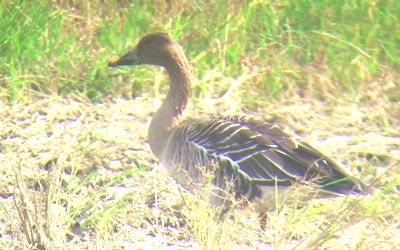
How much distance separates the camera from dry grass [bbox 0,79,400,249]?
13.5 feet

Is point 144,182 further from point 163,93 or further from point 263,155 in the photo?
point 163,93

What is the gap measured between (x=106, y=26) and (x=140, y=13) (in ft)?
1.22

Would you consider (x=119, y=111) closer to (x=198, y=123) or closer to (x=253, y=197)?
(x=198, y=123)

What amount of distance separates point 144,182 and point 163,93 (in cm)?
121

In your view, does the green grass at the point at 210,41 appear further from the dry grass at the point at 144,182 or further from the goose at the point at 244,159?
the goose at the point at 244,159

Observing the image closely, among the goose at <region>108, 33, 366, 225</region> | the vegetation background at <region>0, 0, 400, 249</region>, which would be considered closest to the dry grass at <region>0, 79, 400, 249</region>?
the vegetation background at <region>0, 0, 400, 249</region>

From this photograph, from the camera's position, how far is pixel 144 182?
17.4 ft

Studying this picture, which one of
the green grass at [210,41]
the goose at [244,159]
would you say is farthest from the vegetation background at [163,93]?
the goose at [244,159]

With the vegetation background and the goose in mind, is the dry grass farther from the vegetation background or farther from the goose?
the goose

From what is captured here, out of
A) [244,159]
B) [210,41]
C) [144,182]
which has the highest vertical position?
[210,41]

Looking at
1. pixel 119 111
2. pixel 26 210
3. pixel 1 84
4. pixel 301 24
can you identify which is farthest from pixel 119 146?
pixel 301 24

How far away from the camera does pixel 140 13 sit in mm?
7148

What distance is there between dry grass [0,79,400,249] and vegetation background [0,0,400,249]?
0.01 metres

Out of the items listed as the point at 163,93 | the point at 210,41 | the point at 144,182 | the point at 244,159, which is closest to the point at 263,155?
the point at 244,159
